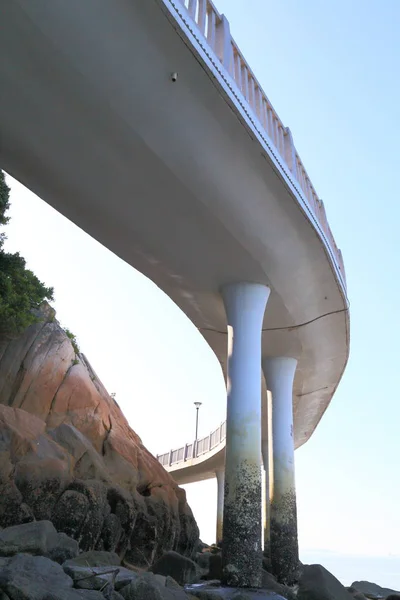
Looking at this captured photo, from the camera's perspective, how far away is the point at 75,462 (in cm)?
1200

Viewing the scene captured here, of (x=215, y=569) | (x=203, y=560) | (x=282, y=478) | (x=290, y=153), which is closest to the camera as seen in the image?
(x=290, y=153)

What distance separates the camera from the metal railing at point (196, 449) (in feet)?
91.2

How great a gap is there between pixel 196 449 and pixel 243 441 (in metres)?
22.7

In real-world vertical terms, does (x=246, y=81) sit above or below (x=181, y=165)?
above

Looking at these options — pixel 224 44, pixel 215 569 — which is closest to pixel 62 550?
pixel 215 569

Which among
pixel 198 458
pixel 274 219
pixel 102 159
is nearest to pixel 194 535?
pixel 274 219

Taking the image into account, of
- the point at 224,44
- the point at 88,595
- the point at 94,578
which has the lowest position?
the point at 88,595

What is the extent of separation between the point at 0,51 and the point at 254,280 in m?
6.69

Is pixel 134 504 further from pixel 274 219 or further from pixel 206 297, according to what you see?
pixel 274 219

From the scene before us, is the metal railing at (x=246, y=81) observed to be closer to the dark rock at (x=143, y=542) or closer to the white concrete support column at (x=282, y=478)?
Result: the white concrete support column at (x=282, y=478)

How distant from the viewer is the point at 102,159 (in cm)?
891

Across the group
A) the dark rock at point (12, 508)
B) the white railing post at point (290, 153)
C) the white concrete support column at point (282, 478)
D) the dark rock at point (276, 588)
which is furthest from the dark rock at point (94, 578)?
the white railing post at point (290, 153)

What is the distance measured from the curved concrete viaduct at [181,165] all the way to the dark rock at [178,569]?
91 centimetres

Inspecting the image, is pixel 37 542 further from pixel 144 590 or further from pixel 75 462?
pixel 75 462
